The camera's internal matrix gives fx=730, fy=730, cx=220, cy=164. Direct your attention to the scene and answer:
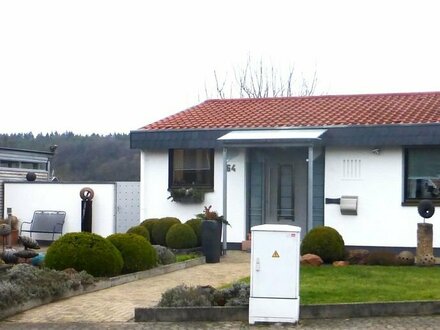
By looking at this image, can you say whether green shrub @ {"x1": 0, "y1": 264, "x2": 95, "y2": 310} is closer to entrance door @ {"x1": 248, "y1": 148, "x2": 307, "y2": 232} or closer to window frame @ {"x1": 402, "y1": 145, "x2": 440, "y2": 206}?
entrance door @ {"x1": 248, "y1": 148, "x2": 307, "y2": 232}

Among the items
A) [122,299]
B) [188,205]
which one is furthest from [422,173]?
[122,299]

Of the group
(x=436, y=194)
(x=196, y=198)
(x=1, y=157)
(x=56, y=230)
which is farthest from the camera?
(x=1, y=157)

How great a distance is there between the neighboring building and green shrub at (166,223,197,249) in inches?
323

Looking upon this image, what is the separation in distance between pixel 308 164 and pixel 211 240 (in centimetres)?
332

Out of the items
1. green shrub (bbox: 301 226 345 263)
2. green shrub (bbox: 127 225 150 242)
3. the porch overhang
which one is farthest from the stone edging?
the porch overhang

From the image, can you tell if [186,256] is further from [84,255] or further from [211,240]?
[84,255]

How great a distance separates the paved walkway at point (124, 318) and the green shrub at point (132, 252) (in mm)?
678

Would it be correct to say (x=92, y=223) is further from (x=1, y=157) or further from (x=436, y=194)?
(x=436, y=194)

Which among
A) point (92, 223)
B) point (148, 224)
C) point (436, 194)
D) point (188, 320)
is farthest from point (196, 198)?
point (188, 320)

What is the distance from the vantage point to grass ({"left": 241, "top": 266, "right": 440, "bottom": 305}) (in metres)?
10.9

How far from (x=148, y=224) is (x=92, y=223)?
4312mm

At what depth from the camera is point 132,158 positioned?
43594mm

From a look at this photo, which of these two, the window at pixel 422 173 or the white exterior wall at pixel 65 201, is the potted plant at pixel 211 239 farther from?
the white exterior wall at pixel 65 201

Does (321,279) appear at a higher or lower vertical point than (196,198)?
lower
